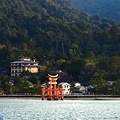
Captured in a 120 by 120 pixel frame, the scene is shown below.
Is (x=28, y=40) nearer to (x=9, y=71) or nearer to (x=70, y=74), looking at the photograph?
(x=9, y=71)

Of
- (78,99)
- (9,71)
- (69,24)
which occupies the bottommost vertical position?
(78,99)

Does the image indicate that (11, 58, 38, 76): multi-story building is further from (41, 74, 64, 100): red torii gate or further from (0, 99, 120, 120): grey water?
(0, 99, 120, 120): grey water

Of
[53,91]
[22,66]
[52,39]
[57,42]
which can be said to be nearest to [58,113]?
[53,91]

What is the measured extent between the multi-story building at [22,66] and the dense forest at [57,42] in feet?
6.45

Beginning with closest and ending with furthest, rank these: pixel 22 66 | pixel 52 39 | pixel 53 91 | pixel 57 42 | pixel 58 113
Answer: pixel 58 113
pixel 53 91
pixel 22 66
pixel 57 42
pixel 52 39

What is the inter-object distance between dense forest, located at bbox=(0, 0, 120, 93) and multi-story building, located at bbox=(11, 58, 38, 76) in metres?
1.97

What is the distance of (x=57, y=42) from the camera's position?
143 m

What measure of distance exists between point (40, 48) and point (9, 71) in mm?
10554

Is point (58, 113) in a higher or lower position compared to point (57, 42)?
lower

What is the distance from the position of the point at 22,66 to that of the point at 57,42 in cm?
1805

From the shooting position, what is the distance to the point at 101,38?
143 m

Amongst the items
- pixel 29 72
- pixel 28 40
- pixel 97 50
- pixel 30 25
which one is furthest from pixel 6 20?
pixel 29 72

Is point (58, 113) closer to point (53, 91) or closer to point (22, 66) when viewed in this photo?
point (53, 91)

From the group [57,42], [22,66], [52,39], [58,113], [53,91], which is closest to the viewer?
[58,113]
